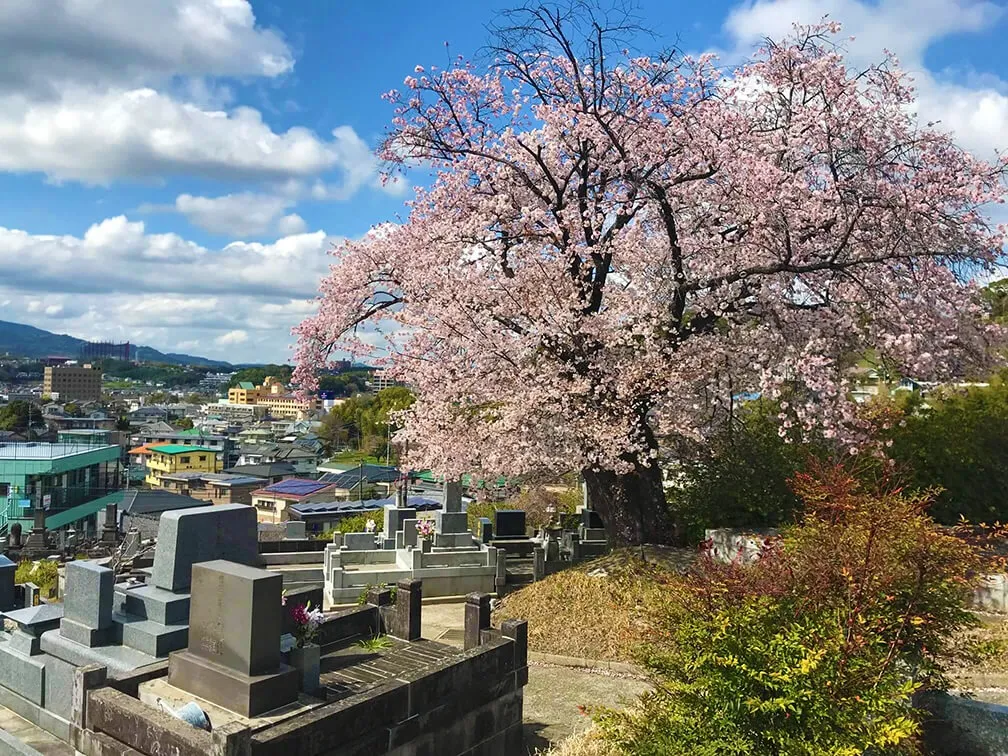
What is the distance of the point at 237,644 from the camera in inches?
281

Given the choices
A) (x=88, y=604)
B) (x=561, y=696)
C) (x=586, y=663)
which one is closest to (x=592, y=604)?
(x=586, y=663)

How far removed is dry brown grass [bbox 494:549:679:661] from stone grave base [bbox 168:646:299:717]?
19.0 feet

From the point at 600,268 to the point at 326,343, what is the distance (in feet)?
23.2

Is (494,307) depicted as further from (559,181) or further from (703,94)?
(703,94)

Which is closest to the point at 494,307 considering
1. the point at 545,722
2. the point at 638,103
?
the point at 638,103

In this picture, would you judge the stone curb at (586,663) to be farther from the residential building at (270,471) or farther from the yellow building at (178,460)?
the yellow building at (178,460)

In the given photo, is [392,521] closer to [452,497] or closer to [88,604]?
[452,497]

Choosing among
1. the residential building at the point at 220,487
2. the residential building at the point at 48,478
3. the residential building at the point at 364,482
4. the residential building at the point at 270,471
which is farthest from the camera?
the residential building at the point at 270,471

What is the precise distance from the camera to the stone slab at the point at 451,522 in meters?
16.5

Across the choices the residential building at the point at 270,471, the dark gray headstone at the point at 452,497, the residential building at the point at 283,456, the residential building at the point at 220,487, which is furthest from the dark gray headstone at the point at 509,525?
the residential building at the point at 283,456

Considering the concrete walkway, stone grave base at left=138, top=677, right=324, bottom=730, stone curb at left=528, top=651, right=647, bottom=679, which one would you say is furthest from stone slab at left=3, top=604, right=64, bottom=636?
stone curb at left=528, top=651, right=647, bottom=679

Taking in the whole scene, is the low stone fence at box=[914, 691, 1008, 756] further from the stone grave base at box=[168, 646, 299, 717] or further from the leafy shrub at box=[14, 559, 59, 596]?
the leafy shrub at box=[14, 559, 59, 596]

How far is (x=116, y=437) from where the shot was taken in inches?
3258

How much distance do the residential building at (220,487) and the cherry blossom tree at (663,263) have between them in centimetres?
6224
